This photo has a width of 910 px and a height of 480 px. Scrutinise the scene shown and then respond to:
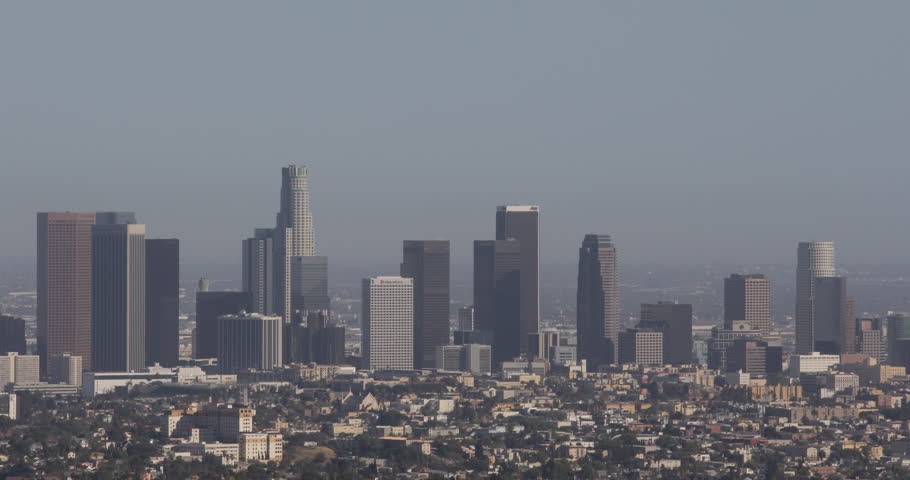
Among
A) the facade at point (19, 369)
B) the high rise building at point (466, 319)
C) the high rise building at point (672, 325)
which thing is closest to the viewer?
the facade at point (19, 369)

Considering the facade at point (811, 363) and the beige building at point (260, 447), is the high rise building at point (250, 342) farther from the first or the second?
the beige building at point (260, 447)

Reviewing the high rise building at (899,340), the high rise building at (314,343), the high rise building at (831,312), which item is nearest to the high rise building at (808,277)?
the high rise building at (831,312)

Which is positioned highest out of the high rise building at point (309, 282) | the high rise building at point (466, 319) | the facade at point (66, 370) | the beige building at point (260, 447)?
the high rise building at point (309, 282)

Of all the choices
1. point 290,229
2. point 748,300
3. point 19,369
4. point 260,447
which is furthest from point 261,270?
point 260,447

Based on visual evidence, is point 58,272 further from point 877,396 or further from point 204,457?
point 204,457

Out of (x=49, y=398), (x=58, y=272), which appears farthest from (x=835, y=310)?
(x=49, y=398)

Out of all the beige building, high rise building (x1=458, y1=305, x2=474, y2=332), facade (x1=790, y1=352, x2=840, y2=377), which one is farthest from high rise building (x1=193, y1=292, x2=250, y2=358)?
the beige building

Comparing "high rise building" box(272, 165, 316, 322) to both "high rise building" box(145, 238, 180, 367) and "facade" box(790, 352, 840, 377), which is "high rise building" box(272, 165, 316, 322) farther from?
"facade" box(790, 352, 840, 377)
